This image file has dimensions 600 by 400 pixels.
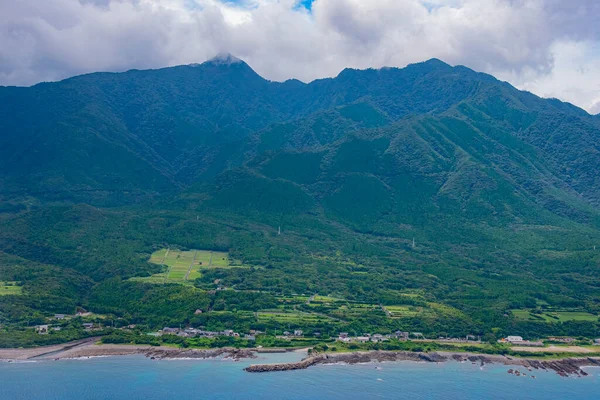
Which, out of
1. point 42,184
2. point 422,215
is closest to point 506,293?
point 422,215

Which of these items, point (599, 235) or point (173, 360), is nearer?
point (173, 360)

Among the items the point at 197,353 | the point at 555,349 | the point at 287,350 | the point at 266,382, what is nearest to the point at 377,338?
the point at 287,350

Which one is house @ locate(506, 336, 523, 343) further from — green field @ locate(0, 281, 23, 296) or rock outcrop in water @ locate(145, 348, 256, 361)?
green field @ locate(0, 281, 23, 296)

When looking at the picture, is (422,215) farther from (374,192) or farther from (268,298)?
(268,298)

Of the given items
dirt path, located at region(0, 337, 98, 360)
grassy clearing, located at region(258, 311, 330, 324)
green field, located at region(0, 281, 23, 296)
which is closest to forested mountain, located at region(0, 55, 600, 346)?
green field, located at region(0, 281, 23, 296)

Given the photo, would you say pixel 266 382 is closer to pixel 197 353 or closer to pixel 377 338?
pixel 197 353

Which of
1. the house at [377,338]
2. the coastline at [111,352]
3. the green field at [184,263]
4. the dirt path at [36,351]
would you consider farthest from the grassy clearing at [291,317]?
the dirt path at [36,351]
